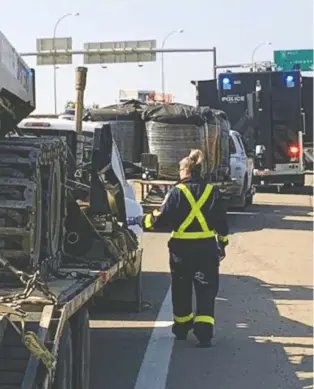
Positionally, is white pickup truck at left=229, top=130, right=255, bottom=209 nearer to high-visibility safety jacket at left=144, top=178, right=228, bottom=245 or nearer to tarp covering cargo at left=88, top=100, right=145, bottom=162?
tarp covering cargo at left=88, top=100, right=145, bottom=162

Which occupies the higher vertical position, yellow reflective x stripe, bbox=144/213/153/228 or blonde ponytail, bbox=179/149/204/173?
blonde ponytail, bbox=179/149/204/173

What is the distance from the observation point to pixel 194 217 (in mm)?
8672

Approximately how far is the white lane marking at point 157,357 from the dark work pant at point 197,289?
230 mm

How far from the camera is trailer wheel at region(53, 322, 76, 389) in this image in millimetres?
5316

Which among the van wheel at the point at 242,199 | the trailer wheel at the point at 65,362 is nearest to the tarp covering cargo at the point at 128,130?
the van wheel at the point at 242,199

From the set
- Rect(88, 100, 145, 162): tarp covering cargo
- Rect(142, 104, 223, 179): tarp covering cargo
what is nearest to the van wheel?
Rect(142, 104, 223, 179): tarp covering cargo

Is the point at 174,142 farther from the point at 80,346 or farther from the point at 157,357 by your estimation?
→ the point at 80,346

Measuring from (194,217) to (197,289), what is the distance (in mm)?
675

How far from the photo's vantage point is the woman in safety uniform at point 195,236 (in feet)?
28.5

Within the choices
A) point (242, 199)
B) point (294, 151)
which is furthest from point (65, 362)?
point (294, 151)

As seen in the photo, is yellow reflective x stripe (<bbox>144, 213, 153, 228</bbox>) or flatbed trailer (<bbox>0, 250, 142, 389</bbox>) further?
yellow reflective x stripe (<bbox>144, 213, 153, 228</bbox>)

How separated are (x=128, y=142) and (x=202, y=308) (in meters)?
10.9

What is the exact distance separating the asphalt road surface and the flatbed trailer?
138 centimetres

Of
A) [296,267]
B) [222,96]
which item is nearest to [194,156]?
[296,267]
